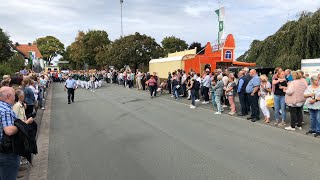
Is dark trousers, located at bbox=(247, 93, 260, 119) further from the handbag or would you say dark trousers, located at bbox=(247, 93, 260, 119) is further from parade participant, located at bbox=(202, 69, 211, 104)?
parade participant, located at bbox=(202, 69, 211, 104)

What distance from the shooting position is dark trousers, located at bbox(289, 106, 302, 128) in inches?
417

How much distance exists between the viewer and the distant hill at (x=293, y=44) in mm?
21719

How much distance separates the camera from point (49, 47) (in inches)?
4929

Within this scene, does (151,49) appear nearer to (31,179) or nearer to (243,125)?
(243,125)

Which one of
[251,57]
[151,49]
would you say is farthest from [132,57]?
[251,57]

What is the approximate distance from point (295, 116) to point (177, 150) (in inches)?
169

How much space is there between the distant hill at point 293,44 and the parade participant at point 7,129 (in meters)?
19.5

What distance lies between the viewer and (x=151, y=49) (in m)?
45.5

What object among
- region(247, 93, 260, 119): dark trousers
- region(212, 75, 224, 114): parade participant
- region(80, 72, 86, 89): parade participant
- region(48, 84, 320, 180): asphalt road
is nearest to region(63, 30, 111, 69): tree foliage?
region(80, 72, 86, 89): parade participant

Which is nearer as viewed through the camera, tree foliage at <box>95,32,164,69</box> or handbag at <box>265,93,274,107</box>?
handbag at <box>265,93,274,107</box>

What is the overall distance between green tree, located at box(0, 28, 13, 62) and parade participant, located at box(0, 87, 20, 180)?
98.1ft

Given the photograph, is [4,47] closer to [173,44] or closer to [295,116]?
[295,116]

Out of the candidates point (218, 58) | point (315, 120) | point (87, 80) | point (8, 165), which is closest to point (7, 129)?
point (8, 165)

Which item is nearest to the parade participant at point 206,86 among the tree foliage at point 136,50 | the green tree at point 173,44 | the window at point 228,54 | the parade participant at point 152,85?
the parade participant at point 152,85
